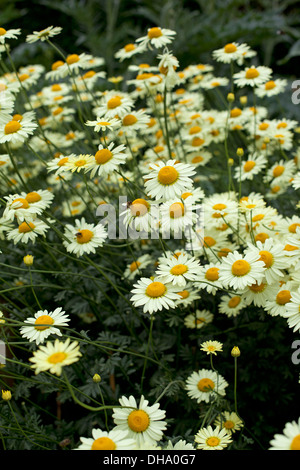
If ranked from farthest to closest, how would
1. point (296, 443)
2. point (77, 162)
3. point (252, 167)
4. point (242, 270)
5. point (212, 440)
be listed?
point (252, 167)
point (77, 162)
point (242, 270)
point (212, 440)
point (296, 443)

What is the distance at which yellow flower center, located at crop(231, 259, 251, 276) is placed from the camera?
5.03 ft

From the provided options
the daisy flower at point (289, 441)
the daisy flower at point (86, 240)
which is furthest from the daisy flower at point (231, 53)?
the daisy flower at point (289, 441)

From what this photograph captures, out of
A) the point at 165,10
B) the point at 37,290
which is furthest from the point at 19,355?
the point at 165,10

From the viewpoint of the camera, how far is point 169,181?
5.39 ft

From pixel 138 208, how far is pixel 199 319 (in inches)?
21.9

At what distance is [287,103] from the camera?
4762 millimetres

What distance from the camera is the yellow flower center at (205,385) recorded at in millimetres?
1648

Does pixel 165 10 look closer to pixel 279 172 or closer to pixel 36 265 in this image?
pixel 279 172

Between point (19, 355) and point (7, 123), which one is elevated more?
point (7, 123)

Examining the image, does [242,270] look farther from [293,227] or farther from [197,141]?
[197,141]

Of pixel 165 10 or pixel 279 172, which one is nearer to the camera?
pixel 279 172

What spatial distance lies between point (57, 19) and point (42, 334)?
779cm

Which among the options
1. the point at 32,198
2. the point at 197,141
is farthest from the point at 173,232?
the point at 197,141

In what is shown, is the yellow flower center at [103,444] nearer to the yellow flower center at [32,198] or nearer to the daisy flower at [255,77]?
the yellow flower center at [32,198]
